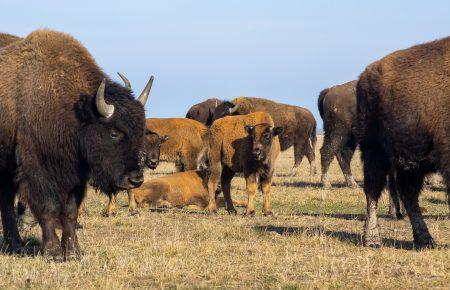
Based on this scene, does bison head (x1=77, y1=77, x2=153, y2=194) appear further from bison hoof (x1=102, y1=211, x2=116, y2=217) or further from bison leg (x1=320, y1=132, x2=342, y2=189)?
bison leg (x1=320, y1=132, x2=342, y2=189)

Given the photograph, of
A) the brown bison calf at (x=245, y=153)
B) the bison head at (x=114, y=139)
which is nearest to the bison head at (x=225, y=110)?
the brown bison calf at (x=245, y=153)

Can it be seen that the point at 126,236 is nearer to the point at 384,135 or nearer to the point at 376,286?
the point at 384,135

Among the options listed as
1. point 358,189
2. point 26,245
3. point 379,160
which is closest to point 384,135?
point 379,160

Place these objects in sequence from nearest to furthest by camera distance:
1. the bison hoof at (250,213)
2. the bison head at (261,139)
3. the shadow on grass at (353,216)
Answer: the shadow on grass at (353,216) < the bison hoof at (250,213) < the bison head at (261,139)

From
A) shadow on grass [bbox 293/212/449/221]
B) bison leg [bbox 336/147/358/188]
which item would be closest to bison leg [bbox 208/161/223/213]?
shadow on grass [bbox 293/212/449/221]

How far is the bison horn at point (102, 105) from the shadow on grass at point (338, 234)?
338 centimetres

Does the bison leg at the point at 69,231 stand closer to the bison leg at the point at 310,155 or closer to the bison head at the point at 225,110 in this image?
the bison head at the point at 225,110

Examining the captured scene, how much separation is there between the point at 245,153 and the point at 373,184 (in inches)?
213

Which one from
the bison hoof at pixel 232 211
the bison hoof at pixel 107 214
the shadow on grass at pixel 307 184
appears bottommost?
the shadow on grass at pixel 307 184

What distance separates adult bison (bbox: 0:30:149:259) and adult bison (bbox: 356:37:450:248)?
3054mm

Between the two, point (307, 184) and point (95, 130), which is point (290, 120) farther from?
point (95, 130)

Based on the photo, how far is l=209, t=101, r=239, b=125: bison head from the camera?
26.1m

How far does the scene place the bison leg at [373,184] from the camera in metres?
10.4

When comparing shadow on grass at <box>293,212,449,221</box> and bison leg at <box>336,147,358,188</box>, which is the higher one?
shadow on grass at <box>293,212,449,221</box>
